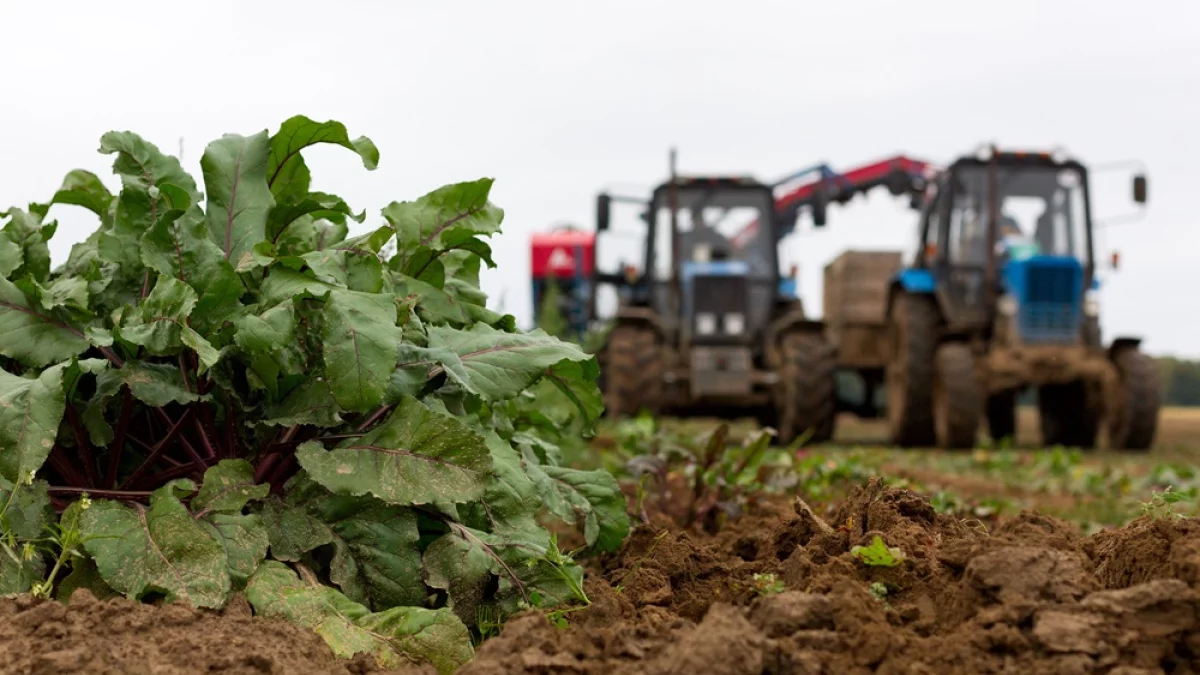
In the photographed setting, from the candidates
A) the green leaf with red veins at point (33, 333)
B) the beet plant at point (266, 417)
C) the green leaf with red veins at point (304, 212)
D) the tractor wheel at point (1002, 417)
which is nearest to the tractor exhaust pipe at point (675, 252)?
the tractor wheel at point (1002, 417)

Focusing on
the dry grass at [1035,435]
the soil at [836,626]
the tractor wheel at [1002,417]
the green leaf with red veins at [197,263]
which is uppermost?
the green leaf with red veins at [197,263]

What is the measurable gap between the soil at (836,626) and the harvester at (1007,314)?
9.15m

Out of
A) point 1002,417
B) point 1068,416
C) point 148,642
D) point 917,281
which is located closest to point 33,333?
point 148,642

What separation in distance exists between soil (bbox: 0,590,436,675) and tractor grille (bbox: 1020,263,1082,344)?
33.7ft

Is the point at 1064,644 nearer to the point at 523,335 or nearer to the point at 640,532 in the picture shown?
the point at 523,335

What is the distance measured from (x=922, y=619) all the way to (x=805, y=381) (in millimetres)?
9472

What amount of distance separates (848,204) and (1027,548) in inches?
554

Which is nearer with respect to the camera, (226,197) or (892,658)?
(892,658)

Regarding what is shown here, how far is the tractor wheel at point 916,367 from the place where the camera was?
11594mm

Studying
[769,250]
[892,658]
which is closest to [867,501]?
[892,658]

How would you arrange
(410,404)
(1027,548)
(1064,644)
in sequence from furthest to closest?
(410,404) → (1027,548) → (1064,644)

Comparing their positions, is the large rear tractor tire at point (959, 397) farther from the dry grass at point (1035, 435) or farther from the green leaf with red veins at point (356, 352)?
the green leaf with red veins at point (356, 352)

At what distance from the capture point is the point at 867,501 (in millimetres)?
2617

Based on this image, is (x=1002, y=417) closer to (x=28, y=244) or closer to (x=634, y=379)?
(x=634, y=379)
